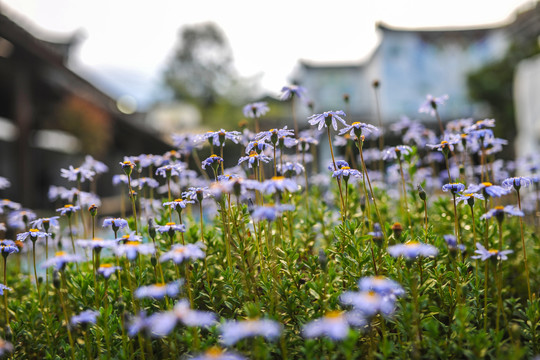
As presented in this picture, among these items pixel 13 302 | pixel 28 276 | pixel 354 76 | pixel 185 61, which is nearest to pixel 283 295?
pixel 13 302

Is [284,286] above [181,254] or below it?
below

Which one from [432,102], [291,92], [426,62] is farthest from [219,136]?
[426,62]

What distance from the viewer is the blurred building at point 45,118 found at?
549cm

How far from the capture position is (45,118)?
27.5 feet

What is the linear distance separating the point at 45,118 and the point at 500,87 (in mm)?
16298

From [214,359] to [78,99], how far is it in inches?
296

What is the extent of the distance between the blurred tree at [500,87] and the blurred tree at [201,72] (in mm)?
14661

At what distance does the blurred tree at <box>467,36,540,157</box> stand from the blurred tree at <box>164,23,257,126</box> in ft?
48.1

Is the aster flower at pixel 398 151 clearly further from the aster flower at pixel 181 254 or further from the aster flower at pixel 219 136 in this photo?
the aster flower at pixel 181 254

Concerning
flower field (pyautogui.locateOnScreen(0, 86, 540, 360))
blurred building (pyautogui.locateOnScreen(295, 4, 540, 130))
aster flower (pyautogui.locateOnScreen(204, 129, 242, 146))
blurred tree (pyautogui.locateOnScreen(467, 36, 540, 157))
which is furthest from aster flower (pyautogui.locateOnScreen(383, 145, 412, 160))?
blurred building (pyautogui.locateOnScreen(295, 4, 540, 130))

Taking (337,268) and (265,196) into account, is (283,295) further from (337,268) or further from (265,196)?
(265,196)

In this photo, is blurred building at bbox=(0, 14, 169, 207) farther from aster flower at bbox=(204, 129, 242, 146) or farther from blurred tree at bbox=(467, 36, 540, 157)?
blurred tree at bbox=(467, 36, 540, 157)

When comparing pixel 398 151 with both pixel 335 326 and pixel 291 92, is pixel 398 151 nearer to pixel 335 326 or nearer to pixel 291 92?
pixel 291 92

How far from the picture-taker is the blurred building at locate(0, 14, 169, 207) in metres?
5.49
